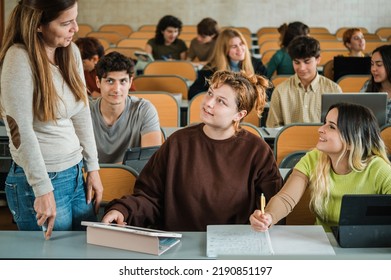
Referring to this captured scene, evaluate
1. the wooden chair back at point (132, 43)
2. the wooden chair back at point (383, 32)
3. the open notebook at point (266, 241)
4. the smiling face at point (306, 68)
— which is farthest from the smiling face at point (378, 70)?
the wooden chair back at point (383, 32)

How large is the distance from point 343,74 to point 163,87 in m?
1.69

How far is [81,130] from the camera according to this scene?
2789mm

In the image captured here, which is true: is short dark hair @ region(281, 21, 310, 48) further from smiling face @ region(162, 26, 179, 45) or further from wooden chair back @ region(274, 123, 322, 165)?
wooden chair back @ region(274, 123, 322, 165)

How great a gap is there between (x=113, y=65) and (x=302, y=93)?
1.65 meters

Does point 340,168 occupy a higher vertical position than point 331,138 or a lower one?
lower

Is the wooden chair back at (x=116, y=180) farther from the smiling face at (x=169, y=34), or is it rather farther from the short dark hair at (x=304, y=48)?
the smiling face at (x=169, y=34)

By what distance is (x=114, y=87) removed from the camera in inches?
162

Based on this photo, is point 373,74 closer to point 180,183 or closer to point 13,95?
point 180,183

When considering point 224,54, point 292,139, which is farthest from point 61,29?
point 224,54

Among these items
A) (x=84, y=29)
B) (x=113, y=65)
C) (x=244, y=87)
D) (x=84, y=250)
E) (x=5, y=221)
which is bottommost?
(x=5, y=221)

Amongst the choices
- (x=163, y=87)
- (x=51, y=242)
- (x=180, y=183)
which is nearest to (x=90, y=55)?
(x=163, y=87)

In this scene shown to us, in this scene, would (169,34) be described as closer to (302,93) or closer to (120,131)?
(302,93)

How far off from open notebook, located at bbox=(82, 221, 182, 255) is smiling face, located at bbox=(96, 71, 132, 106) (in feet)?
5.72

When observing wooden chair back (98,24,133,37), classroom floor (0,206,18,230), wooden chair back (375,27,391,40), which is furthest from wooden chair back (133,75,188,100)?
wooden chair back (375,27,391,40)
